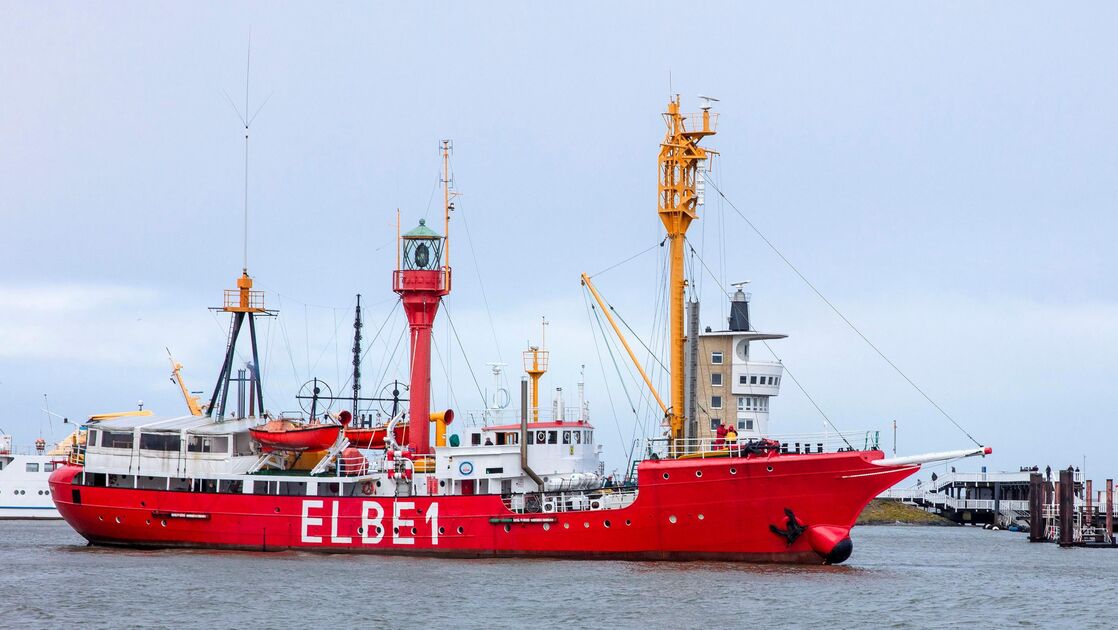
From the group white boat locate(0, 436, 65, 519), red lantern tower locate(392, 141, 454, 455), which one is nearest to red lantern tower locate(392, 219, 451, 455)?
red lantern tower locate(392, 141, 454, 455)

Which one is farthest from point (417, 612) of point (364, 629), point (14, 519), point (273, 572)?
point (14, 519)

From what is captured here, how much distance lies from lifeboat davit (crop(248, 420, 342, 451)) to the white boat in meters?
42.9

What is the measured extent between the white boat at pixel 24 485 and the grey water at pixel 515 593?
39.1 metres

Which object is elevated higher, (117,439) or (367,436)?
(367,436)

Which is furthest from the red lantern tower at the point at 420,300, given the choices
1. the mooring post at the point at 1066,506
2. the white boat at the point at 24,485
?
the white boat at the point at 24,485

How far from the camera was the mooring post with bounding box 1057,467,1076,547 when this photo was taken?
206 ft

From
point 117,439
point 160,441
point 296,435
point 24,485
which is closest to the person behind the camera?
point 296,435

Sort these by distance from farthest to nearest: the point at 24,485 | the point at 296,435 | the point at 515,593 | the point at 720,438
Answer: the point at 24,485, the point at 296,435, the point at 720,438, the point at 515,593

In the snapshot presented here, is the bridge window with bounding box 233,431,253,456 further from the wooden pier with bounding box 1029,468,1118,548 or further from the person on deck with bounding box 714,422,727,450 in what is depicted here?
the wooden pier with bounding box 1029,468,1118,548

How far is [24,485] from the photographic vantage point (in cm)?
8750

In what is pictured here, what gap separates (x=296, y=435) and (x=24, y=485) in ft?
150

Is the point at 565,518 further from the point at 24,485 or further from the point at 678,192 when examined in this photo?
the point at 24,485

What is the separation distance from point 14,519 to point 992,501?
64219 millimetres

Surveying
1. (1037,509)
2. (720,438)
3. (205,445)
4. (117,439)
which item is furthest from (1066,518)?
(117,439)
